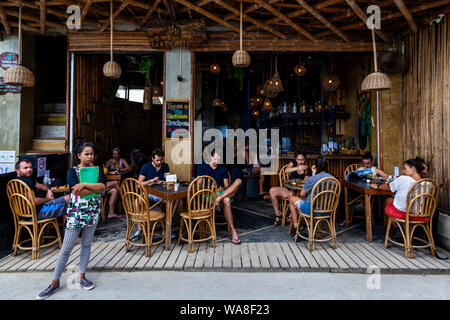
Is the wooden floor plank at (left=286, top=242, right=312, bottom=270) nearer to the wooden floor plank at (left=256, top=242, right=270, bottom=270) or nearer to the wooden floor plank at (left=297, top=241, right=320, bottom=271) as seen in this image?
the wooden floor plank at (left=297, top=241, right=320, bottom=271)

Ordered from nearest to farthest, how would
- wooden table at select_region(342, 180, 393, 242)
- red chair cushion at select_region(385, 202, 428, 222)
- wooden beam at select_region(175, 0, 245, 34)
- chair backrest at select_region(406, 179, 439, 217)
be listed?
chair backrest at select_region(406, 179, 439, 217), red chair cushion at select_region(385, 202, 428, 222), wooden table at select_region(342, 180, 393, 242), wooden beam at select_region(175, 0, 245, 34)

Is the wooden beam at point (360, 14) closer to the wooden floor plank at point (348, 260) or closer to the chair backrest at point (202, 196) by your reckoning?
the chair backrest at point (202, 196)

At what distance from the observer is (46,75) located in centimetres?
740

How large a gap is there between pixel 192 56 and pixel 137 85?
6732 millimetres

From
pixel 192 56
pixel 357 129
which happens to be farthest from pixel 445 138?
pixel 192 56

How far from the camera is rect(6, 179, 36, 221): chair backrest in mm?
3395

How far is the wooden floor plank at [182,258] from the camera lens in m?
3.19

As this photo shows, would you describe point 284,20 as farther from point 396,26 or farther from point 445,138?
point 445,138

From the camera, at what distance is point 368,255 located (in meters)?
3.51

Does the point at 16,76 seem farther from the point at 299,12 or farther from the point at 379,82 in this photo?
the point at 379,82

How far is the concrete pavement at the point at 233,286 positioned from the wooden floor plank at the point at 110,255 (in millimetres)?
94

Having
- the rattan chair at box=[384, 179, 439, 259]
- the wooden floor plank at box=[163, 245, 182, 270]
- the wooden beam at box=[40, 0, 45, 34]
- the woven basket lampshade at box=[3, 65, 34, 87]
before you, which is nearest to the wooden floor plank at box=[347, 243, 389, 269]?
the rattan chair at box=[384, 179, 439, 259]

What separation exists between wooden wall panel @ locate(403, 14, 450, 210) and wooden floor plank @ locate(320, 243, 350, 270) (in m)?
2.12

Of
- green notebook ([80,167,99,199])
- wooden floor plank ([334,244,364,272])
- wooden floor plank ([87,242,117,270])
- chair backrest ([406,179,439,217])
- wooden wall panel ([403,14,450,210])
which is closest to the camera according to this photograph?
green notebook ([80,167,99,199])
